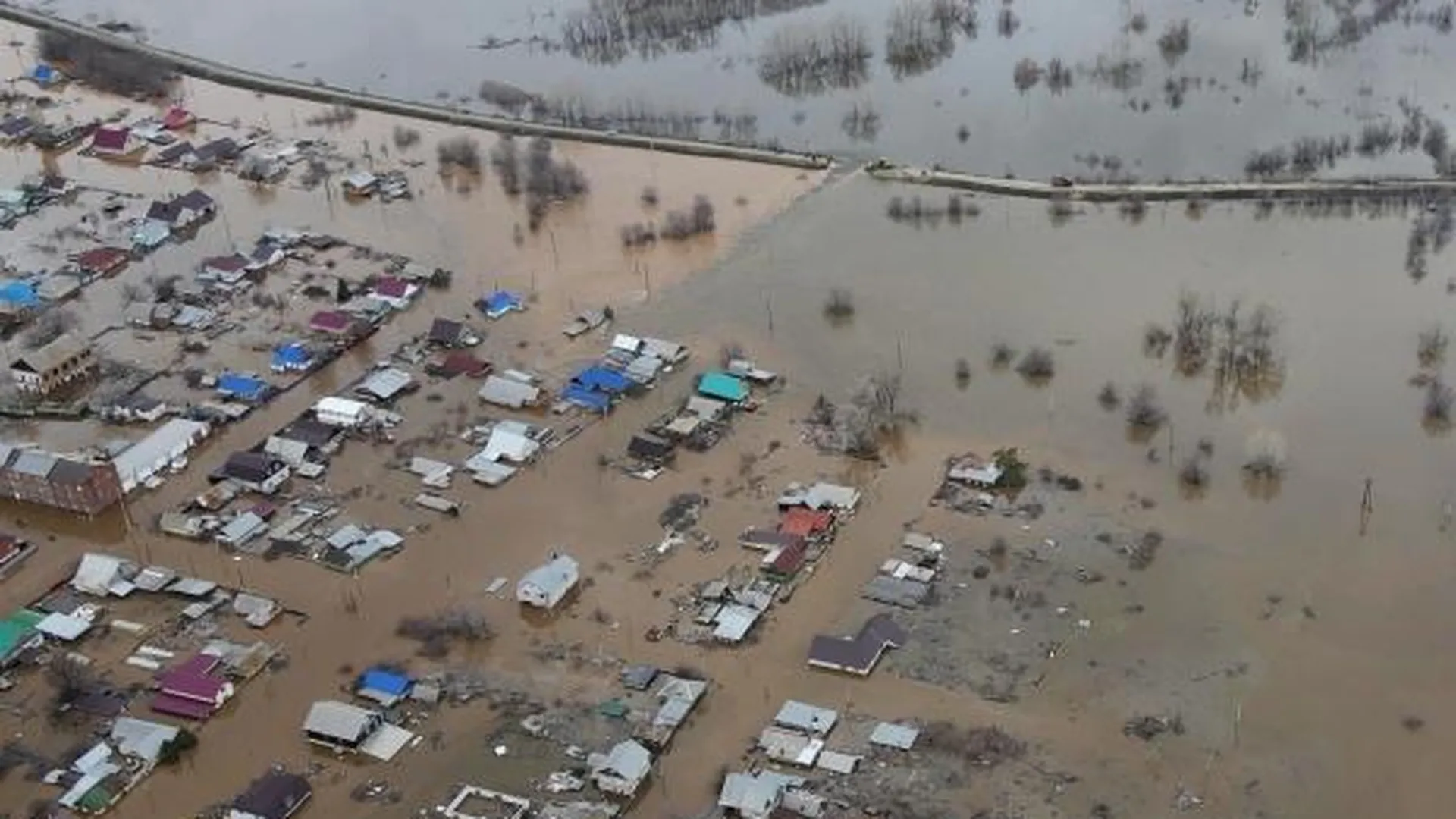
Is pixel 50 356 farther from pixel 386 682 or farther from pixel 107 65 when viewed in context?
pixel 107 65

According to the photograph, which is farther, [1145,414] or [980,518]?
[1145,414]

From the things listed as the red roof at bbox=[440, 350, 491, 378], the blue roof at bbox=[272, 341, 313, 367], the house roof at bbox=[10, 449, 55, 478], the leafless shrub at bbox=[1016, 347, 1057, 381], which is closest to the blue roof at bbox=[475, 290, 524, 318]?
the red roof at bbox=[440, 350, 491, 378]

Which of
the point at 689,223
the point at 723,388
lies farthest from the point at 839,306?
the point at 689,223

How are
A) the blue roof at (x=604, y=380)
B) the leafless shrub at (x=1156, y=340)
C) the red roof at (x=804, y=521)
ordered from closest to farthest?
the red roof at (x=804, y=521), the blue roof at (x=604, y=380), the leafless shrub at (x=1156, y=340)

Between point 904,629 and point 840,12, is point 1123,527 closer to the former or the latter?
point 904,629

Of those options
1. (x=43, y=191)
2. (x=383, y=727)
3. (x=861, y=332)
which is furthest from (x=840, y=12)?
(x=383, y=727)

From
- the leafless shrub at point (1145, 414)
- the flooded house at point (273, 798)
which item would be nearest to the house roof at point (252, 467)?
the flooded house at point (273, 798)

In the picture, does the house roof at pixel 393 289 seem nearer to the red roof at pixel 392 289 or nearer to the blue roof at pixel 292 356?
the red roof at pixel 392 289
